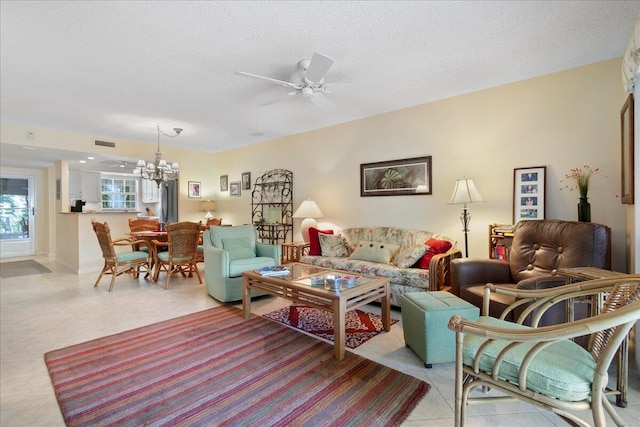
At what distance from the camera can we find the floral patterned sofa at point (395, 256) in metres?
3.09

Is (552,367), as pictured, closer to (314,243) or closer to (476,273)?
(476,273)

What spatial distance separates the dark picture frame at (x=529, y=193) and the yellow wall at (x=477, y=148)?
0.21ft

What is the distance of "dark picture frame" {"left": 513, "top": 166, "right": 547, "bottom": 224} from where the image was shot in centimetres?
311

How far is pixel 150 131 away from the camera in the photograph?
16.9 ft

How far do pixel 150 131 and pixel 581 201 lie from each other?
6.05m

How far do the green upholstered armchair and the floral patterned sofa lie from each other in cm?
65

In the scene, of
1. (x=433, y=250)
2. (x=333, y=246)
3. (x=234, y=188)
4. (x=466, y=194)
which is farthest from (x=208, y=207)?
(x=466, y=194)

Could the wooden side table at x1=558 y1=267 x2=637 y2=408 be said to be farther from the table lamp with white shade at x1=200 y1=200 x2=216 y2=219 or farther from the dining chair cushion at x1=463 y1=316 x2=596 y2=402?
the table lamp with white shade at x1=200 y1=200 x2=216 y2=219

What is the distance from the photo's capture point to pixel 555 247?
253cm

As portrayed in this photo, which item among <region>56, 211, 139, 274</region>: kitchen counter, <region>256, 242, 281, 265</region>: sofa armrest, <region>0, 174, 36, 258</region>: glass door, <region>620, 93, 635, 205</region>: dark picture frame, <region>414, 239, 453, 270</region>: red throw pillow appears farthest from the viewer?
<region>0, 174, 36, 258</region>: glass door

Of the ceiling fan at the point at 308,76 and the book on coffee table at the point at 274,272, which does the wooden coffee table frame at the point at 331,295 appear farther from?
the ceiling fan at the point at 308,76

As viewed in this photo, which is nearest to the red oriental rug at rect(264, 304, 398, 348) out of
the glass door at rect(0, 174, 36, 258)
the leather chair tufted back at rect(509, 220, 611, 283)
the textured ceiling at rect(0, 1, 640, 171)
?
the leather chair tufted back at rect(509, 220, 611, 283)

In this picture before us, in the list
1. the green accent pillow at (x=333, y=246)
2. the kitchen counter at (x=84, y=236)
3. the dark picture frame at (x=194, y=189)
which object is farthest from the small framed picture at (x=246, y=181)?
the green accent pillow at (x=333, y=246)

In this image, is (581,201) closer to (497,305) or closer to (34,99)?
(497,305)
